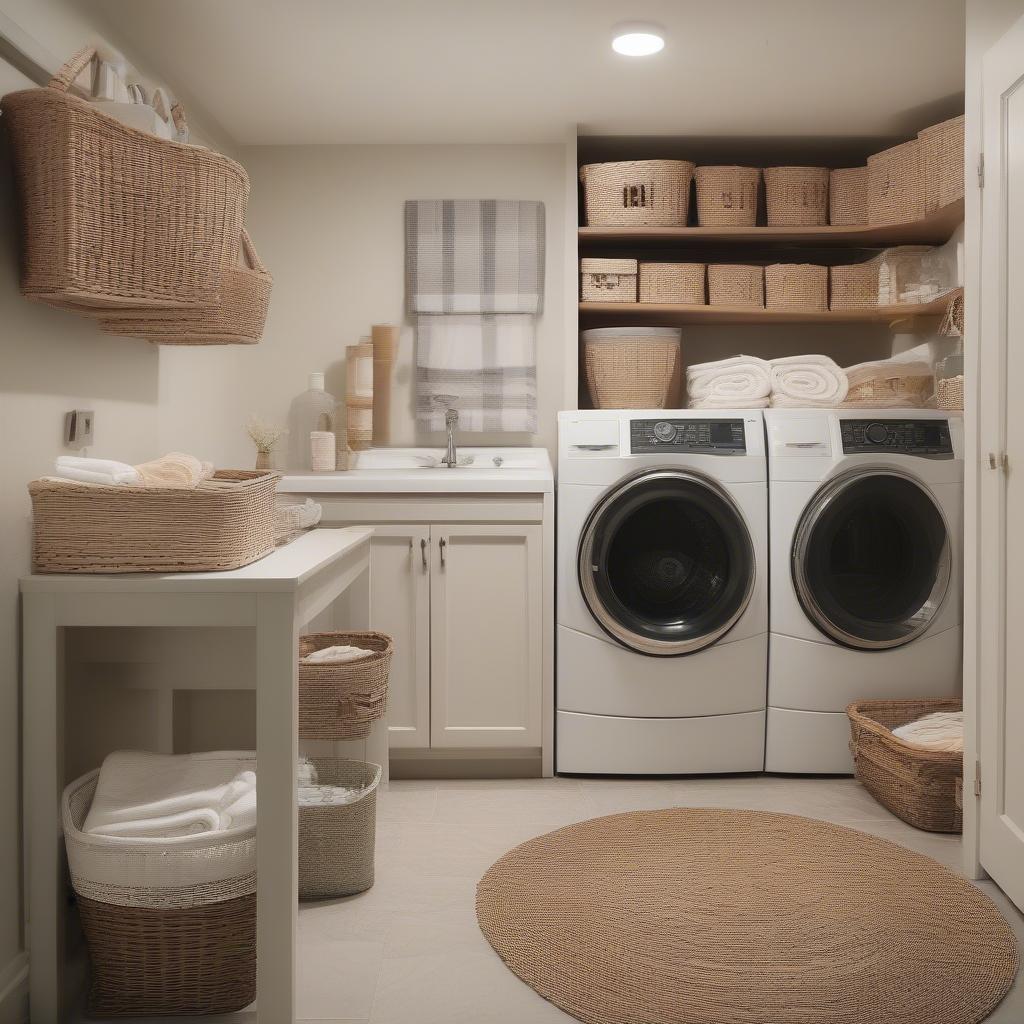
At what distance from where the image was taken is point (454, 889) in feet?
7.57

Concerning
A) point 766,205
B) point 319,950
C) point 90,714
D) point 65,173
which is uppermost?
point 766,205

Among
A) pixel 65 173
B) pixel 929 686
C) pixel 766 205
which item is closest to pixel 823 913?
pixel 929 686

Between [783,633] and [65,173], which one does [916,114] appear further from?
[65,173]

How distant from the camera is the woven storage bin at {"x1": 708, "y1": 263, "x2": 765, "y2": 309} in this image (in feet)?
11.3

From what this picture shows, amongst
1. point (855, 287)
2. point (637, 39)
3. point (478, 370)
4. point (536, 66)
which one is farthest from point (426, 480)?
point (855, 287)

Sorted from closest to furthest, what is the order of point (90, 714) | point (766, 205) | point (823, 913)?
1. point (90, 714)
2. point (823, 913)
3. point (766, 205)

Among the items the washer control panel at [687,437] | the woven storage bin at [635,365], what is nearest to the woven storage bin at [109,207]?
the washer control panel at [687,437]

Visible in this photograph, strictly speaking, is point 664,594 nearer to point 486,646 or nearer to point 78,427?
point 486,646

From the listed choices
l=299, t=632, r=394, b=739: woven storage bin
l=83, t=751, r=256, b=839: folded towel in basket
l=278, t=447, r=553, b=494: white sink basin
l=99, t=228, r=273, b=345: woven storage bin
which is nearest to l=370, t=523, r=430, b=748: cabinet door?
l=278, t=447, r=553, b=494: white sink basin

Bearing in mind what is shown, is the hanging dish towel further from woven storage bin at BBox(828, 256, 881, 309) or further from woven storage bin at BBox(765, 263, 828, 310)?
woven storage bin at BBox(828, 256, 881, 309)

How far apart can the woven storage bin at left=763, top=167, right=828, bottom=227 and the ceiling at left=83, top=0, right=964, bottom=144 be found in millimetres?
146

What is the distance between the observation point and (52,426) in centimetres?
194

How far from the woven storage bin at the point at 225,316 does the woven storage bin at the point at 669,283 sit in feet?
5.32

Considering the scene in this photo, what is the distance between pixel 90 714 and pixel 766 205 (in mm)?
2809
